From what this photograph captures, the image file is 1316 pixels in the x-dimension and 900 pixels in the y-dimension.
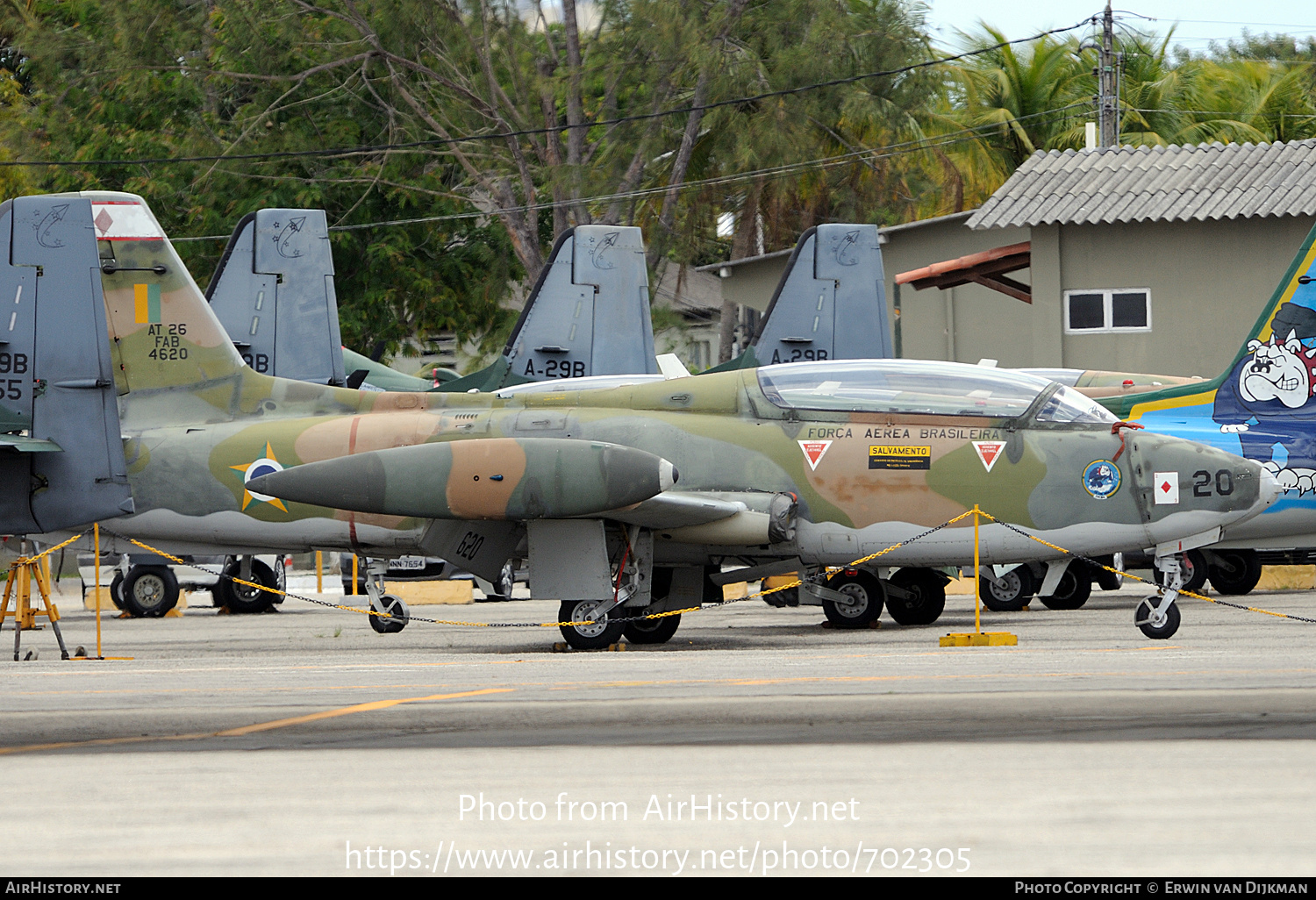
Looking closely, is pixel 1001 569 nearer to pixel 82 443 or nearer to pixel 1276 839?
pixel 82 443

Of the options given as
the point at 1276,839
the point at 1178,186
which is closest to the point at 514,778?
the point at 1276,839

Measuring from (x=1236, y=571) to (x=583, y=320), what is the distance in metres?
9.02

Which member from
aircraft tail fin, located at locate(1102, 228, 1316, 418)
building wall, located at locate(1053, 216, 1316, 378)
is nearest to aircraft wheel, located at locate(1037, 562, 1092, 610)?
aircraft tail fin, located at locate(1102, 228, 1316, 418)

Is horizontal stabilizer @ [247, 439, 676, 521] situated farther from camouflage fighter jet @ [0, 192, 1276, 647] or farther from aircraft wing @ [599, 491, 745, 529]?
aircraft wing @ [599, 491, 745, 529]

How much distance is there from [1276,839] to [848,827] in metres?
1.30

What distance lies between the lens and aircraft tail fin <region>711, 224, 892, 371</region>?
73.2 ft

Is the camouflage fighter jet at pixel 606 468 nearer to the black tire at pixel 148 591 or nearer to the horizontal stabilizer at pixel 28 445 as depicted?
the horizontal stabilizer at pixel 28 445

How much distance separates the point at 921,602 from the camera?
646 inches

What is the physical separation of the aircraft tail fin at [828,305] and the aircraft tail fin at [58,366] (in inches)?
427

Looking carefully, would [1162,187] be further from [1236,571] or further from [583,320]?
[583,320]

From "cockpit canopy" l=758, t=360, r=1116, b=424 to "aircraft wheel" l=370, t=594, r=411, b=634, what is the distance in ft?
14.3

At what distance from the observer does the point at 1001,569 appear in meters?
17.9

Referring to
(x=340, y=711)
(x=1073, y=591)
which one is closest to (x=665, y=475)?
(x=340, y=711)

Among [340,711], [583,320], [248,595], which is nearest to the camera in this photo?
[340,711]
